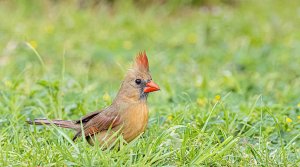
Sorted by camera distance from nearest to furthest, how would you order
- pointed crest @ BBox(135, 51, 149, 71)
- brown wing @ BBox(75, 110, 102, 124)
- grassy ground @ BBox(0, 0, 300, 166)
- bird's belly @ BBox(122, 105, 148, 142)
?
grassy ground @ BBox(0, 0, 300, 166), bird's belly @ BBox(122, 105, 148, 142), pointed crest @ BBox(135, 51, 149, 71), brown wing @ BBox(75, 110, 102, 124)

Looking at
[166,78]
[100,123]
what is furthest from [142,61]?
[166,78]

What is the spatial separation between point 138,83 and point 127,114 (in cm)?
25

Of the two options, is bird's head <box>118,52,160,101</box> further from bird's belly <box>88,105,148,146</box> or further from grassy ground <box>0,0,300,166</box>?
grassy ground <box>0,0,300,166</box>

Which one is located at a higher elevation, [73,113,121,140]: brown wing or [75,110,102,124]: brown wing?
[75,110,102,124]: brown wing

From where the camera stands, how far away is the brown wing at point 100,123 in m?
4.54

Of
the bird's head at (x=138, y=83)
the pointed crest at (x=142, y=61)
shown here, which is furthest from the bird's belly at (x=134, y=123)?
the pointed crest at (x=142, y=61)

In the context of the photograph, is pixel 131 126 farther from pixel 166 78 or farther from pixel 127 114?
pixel 166 78

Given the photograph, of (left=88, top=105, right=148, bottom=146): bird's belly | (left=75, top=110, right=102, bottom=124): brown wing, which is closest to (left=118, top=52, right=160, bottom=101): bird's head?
(left=88, top=105, right=148, bottom=146): bird's belly

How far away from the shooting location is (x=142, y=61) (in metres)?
4.59

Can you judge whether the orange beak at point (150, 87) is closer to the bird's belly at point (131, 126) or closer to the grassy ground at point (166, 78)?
the bird's belly at point (131, 126)

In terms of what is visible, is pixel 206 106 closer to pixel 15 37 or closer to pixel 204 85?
pixel 204 85

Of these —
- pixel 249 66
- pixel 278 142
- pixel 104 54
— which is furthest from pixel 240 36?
pixel 278 142

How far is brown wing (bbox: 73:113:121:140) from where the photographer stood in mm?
4541

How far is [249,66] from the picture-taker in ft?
26.3
